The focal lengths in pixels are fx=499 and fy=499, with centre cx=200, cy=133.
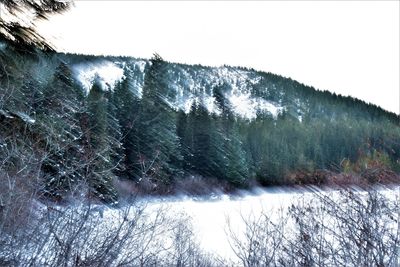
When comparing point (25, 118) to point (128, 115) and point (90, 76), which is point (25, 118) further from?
point (90, 76)

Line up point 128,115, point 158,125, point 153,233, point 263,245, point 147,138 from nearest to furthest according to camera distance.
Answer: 1. point 153,233
2. point 263,245
3. point 147,138
4. point 128,115
5. point 158,125

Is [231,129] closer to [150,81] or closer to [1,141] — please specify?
[150,81]

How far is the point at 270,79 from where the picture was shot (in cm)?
15450

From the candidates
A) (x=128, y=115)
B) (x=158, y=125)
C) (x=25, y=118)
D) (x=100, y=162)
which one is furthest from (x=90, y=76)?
(x=25, y=118)

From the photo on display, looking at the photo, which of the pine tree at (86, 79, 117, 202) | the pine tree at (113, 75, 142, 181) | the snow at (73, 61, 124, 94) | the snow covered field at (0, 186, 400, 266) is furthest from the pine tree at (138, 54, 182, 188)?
the snow covered field at (0, 186, 400, 266)

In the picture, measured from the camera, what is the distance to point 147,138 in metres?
33.4

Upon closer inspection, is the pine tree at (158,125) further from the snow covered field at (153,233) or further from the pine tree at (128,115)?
the snow covered field at (153,233)

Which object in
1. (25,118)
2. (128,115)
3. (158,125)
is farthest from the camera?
(158,125)

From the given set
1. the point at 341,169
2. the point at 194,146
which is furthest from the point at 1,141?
the point at 194,146

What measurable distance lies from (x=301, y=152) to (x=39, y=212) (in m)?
49.3

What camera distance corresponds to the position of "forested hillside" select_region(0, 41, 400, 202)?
4.52 m

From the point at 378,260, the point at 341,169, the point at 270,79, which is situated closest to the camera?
the point at 378,260

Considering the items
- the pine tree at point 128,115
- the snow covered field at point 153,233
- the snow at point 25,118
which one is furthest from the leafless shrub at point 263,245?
the pine tree at point 128,115

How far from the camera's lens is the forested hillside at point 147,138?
4.52 meters
